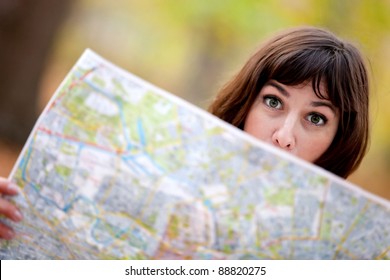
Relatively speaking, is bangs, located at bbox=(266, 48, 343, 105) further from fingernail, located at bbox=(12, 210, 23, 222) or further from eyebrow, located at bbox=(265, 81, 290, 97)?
fingernail, located at bbox=(12, 210, 23, 222)

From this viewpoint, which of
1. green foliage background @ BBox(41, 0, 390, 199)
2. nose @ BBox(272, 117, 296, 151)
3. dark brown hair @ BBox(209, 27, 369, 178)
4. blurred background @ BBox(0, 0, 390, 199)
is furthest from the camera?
green foliage background @ BBox(41, 0, 390, 199)

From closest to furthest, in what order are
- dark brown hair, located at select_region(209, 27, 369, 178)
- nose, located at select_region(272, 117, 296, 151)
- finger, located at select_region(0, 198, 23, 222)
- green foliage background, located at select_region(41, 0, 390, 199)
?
finger, located at select_region(0, 198, 23, 222) → nose, located at select_region(272, 117, 296, 151) → dark brown hair, located at select_region(209, 27, 369, 178) → green foliage background, located at select_region(41, 0, 390, 199)

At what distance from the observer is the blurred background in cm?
651

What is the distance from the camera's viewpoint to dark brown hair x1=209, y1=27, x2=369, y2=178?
70.5 inches

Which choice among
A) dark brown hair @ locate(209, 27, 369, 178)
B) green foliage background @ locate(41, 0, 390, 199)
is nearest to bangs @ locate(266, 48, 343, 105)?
dark brown hair @ locate(209, 27, 369, 178)

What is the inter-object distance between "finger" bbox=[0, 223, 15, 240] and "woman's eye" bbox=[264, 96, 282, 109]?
81cm

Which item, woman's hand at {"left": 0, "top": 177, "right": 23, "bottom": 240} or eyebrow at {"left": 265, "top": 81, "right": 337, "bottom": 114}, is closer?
woman's hand at {"left": 0, "top": 177, "right": 23, "bottom": 240}

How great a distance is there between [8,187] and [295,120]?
0.80m

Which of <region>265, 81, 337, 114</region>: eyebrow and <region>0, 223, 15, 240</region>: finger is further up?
<region>265, 81, 337, 114</region>: eyebrow

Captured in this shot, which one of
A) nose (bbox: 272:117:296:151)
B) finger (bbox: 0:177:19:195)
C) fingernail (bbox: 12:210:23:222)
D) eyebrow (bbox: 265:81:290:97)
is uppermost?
eyebrow (bbox: 265:81:290:97)

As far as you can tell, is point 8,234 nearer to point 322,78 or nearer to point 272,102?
point 272,102

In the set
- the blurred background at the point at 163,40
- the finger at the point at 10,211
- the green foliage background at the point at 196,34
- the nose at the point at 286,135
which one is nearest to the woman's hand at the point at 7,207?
the finger at the point at 10,211

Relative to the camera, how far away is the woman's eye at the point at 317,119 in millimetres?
1749

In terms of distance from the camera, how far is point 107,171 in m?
1.29
